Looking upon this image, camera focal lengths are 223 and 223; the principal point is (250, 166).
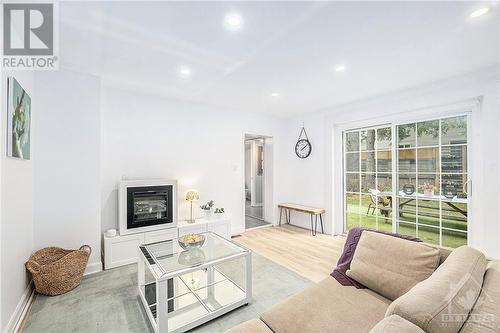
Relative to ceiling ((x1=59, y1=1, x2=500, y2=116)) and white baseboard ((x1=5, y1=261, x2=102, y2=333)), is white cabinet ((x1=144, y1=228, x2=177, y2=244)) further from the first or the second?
ceiling ((x1=59, y1=1, x2=500, y2=116))

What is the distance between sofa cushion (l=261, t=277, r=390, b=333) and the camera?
126 cm

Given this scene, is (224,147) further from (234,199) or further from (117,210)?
(117,210)

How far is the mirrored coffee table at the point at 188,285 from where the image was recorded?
Answer: 5.88ft

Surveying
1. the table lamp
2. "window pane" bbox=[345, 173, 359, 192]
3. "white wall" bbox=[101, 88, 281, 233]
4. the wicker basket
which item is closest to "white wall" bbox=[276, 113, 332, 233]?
"window pane" bbox=[345, 173, 359, 192]

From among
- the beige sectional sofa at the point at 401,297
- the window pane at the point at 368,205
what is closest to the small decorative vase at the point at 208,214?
the beige sectional sofa at the point at 401,297

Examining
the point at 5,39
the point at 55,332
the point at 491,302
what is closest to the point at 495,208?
the point at 491,302

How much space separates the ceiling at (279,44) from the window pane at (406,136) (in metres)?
0.65

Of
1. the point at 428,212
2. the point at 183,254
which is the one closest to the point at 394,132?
the point at 428,212

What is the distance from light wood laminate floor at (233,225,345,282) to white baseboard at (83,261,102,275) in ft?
6.99

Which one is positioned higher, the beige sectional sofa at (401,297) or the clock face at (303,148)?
the clock face at (303,148)

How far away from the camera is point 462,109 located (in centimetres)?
293

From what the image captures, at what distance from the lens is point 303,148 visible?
4.91 meters

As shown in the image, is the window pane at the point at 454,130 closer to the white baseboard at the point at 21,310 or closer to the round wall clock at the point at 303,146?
the round wall clock at the point at 303,146

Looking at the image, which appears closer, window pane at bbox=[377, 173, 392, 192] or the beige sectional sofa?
the beige sectional sofa
